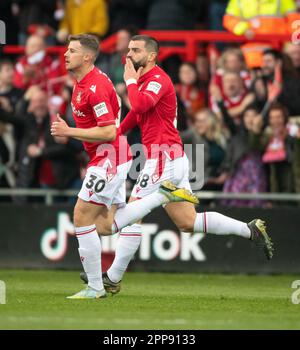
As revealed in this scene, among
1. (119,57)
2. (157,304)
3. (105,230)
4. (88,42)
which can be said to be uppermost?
(119,57)

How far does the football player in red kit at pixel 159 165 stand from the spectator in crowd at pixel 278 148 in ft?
12.5

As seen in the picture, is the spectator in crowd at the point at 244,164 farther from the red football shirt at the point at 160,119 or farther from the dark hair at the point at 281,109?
the red football shirt at the point at 160,119

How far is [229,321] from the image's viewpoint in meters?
10.2

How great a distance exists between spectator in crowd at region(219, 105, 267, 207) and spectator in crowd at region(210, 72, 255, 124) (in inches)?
7.7

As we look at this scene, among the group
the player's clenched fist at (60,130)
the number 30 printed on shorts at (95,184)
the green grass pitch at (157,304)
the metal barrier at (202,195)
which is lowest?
the green grass pitch at (157,304)

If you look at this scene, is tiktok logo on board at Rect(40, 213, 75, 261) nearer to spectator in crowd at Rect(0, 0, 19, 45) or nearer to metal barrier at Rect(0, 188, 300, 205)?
metal barrier at Rect(0, 188, 300, 205)

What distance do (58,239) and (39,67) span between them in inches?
113

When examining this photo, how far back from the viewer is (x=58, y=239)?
56.0 ft

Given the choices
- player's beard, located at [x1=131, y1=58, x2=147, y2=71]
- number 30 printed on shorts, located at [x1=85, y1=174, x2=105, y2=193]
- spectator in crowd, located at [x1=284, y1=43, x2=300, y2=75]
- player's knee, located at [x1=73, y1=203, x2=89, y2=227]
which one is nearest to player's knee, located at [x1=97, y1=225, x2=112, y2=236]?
player's knee, located at [x1=73, y1=203, x2=89, y2=227]

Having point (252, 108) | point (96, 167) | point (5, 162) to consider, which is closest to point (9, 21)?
point (5, 162)

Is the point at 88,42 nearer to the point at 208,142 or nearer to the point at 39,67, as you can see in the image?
the point at 208,142

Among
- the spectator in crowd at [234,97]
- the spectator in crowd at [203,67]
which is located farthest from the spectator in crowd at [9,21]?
the spectator in crowd at [234,97]

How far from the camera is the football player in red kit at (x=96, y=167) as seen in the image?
39.0 ft
